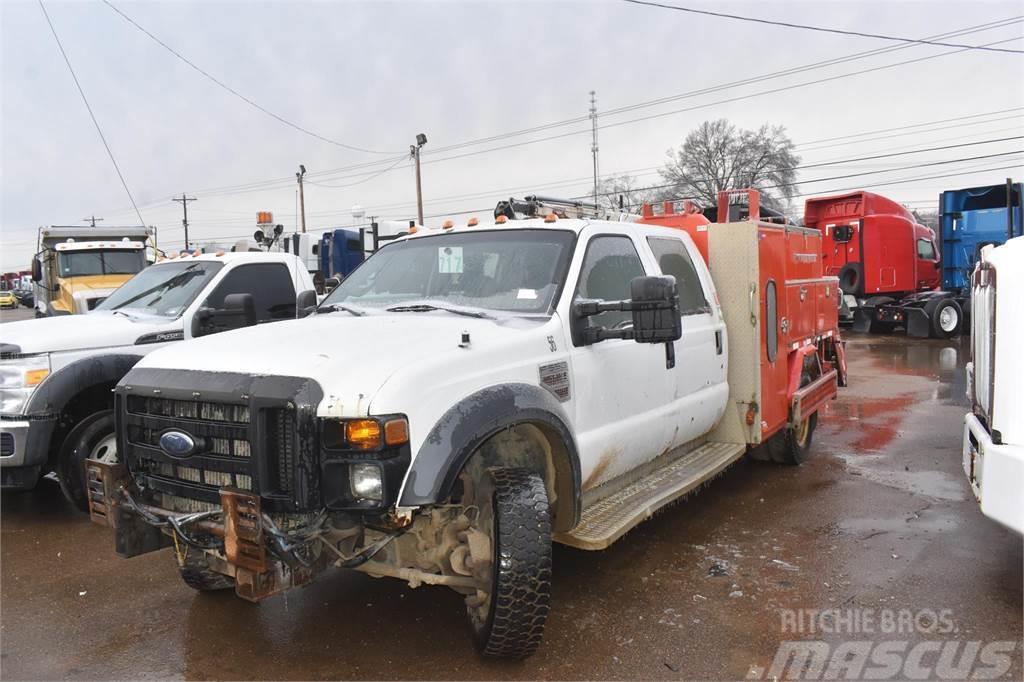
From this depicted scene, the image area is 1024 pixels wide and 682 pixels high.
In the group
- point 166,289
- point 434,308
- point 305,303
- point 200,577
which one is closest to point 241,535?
point 200,577

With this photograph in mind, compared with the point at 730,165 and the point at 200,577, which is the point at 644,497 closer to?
the point at 200,577

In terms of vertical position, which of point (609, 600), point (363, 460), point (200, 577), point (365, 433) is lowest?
point (609, 600)

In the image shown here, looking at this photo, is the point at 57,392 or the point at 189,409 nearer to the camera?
the point at 189,409

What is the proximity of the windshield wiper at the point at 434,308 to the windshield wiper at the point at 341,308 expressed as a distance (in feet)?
0.55

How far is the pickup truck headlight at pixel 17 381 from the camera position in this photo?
5305mm

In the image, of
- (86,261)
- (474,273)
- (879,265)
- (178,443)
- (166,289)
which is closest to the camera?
(178,443)

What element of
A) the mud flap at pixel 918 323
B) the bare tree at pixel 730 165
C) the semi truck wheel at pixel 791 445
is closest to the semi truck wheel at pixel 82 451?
the semi truck wheel at pixel 791 445

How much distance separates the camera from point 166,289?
6.84 meters

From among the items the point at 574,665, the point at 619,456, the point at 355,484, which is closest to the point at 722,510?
the point at 619,456

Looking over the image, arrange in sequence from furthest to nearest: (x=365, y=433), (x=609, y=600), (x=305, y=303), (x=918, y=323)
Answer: (x=918, y=323), (x=305, y=303), (x=609, y=600), (x=365, y=433)

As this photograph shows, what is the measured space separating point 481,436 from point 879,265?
1811 cm

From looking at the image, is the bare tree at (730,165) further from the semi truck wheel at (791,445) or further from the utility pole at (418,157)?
the semi truck wheel at (791,445)

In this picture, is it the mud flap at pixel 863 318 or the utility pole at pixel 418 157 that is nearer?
the mud flap at pixel 863 318

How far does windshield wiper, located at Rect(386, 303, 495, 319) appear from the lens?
3999mm
